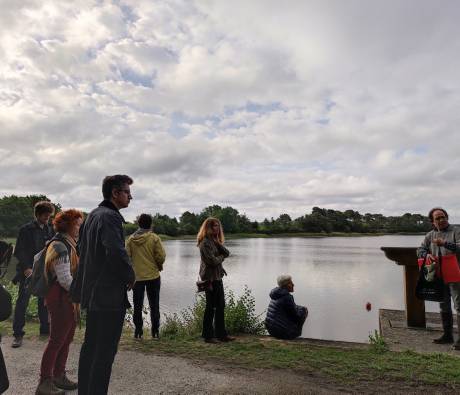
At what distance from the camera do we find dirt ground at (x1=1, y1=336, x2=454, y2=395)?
153 inches

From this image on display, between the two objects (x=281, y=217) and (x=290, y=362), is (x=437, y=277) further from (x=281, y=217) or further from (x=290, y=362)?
(x=281, y=217)

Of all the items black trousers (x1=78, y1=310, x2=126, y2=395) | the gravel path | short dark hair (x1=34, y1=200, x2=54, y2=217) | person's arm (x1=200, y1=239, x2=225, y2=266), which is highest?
short dark hair (x1=34, y1=200, x2=54, y2=217)

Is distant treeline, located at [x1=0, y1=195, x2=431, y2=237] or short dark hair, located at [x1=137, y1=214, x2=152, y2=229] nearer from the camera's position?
short dark hair, located at [x1=137, y1=214, x2=152, y2=229]

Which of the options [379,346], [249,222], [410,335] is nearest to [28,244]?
[379,346]

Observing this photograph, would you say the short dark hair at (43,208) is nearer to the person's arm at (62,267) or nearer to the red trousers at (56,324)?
the person's arm at (62,267)

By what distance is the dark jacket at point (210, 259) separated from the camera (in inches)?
233

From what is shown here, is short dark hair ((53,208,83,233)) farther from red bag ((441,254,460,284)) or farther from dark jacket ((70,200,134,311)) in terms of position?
red bag ((441,254,460,284))

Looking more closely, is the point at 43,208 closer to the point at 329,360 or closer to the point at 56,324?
the point at 56,324

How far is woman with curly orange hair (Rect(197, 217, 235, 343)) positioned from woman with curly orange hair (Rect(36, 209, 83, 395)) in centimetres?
238

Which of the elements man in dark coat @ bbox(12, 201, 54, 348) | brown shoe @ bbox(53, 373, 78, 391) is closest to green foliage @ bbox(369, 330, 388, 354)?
brown shoe @ bbox(53, 373, 78, 391)

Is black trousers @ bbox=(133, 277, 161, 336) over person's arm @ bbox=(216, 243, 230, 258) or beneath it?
beneath

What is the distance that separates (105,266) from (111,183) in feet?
2.38

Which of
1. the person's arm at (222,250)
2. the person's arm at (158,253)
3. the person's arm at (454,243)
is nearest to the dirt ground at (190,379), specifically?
the person's arm at (158,253)

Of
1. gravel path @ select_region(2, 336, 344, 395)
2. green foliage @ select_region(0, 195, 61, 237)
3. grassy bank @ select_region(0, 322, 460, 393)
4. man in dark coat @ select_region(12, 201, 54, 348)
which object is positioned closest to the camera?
gravel path @ select_region(2, 336, 344, 395)
